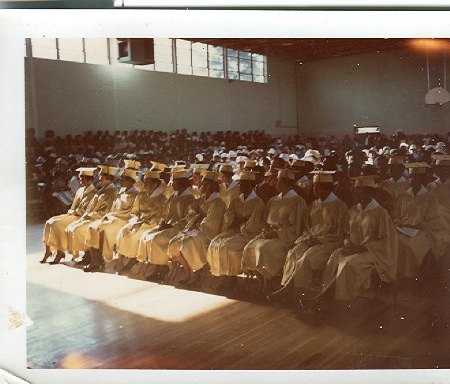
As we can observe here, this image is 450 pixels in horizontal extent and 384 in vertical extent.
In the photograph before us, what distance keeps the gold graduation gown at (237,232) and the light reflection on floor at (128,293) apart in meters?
0.25

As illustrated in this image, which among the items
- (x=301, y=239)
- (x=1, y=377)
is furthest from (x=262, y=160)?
(x=1, y=377)

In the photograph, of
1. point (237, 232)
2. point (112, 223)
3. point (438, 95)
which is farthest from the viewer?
point (112, 223)

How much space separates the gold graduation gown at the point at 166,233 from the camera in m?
4.42

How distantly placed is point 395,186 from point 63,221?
2561 millimetres

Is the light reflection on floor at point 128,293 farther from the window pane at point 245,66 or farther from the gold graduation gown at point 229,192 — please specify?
the window pane at point 245,66

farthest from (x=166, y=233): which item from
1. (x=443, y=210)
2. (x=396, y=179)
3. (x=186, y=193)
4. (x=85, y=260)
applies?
(x=443, y=210)

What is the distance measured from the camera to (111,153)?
4.37 meters

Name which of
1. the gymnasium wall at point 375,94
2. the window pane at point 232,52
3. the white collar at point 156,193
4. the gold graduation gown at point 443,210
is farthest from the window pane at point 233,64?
the gold graduation gown at point 443,210

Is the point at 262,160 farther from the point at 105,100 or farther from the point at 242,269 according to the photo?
the point at 105,100

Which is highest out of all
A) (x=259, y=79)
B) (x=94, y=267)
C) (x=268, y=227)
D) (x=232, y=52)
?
(x=232, y=52)

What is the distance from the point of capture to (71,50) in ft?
14.3

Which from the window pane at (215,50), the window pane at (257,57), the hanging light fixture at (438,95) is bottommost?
the hanging light fixture at (438,95)

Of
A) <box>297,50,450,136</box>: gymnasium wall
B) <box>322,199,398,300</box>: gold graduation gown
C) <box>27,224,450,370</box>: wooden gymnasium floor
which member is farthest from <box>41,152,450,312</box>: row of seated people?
<box>297,50,450,136</box>: gymnasium wall

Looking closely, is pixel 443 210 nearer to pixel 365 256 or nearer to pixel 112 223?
pixel 365 256
